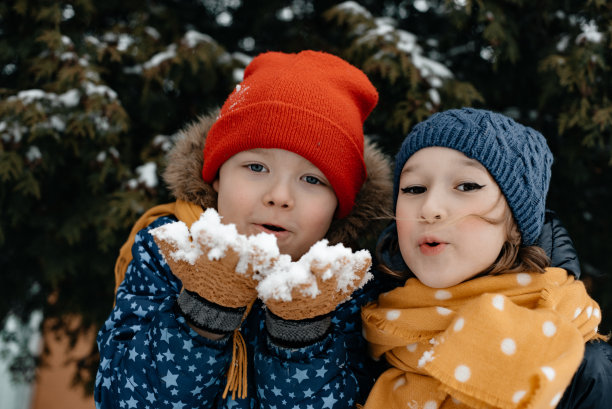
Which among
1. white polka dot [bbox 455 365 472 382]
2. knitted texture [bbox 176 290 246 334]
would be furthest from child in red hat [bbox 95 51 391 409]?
white polka dot [bbox 455 365 472 382]

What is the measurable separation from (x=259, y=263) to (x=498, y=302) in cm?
73

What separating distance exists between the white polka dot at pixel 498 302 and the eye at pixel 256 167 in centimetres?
92

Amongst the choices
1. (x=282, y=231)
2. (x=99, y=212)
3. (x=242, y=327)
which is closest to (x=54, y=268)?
(x=99, y=212)

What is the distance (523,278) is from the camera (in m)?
1.51

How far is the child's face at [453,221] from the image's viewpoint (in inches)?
57.5

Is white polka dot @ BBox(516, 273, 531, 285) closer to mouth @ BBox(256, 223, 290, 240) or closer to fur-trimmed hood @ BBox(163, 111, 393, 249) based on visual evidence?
fur-trimmed hood @ BBox(163, 111, 393, 249)

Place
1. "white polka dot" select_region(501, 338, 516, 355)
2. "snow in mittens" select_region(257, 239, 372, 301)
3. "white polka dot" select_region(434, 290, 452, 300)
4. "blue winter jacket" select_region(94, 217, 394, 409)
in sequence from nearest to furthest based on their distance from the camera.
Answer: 1. "snow in mittens" select_region(257, 239, 372, 301)
2. "white polka dot" select_region(501, 338, 516, 355)
3. "blue winter jacket" select_region(94, 217, 394, 409)
4. "white polka dot" select_region(434, 290, 452, 300)

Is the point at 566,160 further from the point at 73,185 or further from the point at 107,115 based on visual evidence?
the point at 73,185

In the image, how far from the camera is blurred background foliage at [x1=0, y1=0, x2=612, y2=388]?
7.61ft

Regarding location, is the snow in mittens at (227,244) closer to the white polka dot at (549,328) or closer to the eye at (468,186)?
the eye at (468,186)

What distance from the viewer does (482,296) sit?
141cm

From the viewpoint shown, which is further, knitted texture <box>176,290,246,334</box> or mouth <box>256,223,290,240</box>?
mouth <box>256,223,290,240</box>

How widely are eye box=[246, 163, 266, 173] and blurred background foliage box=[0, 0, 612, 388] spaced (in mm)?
878

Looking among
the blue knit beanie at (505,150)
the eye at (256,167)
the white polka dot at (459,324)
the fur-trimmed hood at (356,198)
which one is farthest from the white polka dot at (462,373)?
the eye at (256,167)
